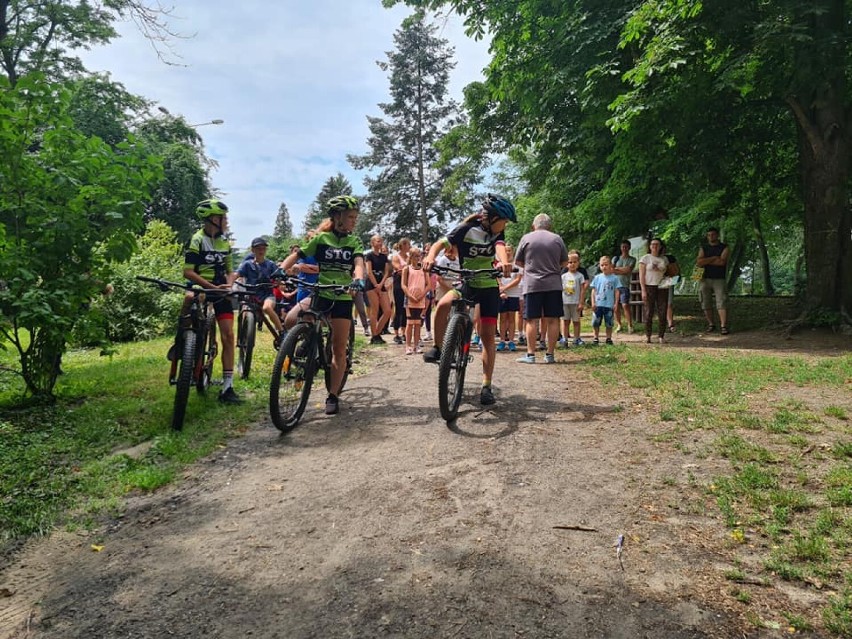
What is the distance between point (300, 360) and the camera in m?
5.22

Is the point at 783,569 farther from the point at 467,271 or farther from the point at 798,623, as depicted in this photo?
the point at 467,271

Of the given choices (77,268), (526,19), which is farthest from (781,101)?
(77,268)

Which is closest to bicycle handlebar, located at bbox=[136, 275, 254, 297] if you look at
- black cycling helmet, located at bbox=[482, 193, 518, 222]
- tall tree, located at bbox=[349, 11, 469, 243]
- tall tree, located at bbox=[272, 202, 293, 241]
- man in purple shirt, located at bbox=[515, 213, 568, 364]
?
black cycling helmet, located at bbox=[482, 193, 518, 222]

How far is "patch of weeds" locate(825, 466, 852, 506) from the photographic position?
3.06m

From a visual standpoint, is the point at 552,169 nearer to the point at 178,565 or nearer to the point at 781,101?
the point at 781,101

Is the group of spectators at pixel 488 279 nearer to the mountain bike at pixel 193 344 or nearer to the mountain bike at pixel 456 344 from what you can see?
the mountain bike at pixel 456 344

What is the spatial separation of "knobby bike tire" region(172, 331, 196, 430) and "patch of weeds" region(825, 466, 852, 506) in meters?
4.98


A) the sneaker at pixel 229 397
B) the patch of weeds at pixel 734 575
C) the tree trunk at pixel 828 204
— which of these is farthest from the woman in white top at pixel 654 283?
the patch of weeds at pixel 734 575

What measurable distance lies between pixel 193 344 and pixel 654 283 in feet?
27.0

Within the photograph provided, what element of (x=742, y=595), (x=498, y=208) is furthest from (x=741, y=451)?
(x=498, y=208)

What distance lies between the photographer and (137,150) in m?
5.70

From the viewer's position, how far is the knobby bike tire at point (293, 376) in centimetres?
491

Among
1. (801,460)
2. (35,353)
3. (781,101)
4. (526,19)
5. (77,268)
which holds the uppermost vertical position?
(526,19)

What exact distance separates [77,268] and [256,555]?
4288 millimetres
